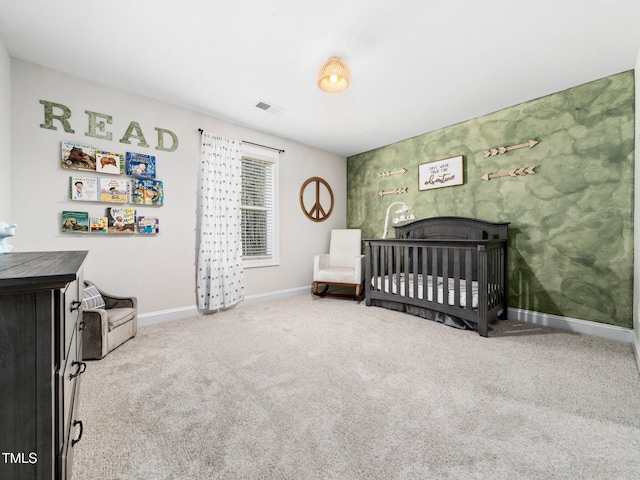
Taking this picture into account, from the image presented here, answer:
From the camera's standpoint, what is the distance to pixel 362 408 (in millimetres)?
1354

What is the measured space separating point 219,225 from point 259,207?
2.38 feet

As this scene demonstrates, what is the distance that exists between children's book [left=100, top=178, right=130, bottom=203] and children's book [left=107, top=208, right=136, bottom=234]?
0.31ft

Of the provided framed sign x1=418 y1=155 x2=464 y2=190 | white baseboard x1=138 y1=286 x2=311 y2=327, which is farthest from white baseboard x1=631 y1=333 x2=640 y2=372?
white baseboard x1=138 y1=286 x2=311 y2=327

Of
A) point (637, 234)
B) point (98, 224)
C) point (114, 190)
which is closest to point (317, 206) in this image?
point (114, 190)

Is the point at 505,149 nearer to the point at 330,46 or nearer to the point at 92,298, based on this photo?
the point at 330,46

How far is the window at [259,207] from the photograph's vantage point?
11.7 feet

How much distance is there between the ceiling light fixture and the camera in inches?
77.2

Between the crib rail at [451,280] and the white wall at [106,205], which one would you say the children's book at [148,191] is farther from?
the crib rail at [451,280]

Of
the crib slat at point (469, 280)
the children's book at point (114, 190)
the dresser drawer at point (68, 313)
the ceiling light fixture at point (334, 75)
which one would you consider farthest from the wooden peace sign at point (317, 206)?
the dresser drawer at point (68, 313)

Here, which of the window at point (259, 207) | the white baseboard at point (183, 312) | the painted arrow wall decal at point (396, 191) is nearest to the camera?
the white baseboard at point (183, 312)

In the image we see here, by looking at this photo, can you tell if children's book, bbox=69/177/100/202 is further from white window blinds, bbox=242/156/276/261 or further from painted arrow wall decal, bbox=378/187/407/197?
painted arrow wall decal, bbox=378/187/407/197

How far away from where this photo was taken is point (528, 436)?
3.81 ft

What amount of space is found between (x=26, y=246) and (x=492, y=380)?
3.48 m

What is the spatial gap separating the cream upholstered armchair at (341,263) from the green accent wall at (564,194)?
1.36 m
